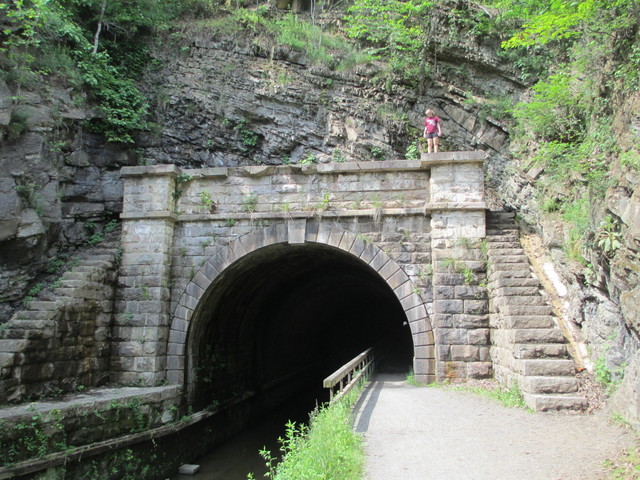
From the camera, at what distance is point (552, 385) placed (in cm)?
655

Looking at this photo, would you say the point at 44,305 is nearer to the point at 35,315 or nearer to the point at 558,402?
the point at 35,315

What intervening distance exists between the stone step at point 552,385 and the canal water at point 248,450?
10.5ft

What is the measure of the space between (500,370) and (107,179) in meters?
9.85

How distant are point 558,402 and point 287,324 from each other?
Result: 10.9 m

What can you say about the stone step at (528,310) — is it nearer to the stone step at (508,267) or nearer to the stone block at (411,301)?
the stone step at (508,267)

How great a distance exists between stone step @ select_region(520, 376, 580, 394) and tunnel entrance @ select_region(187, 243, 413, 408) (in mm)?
4545

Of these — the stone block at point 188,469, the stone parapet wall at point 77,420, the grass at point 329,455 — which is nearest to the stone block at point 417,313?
the grass at point 329,455

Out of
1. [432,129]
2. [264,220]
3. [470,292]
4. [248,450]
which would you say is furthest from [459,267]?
[248,450]

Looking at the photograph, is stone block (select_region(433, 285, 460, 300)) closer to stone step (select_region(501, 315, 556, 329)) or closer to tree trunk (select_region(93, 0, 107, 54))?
stone step (select_region(501, 315, 556, 329))

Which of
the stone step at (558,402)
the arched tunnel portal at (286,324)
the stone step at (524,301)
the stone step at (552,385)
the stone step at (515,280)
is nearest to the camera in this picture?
the stone step at (558,402)

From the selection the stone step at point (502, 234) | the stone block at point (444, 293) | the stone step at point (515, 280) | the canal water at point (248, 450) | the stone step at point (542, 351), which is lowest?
the canal water at point (248, 450)

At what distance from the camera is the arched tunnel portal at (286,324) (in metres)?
10.7

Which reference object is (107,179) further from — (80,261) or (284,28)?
(284,28)

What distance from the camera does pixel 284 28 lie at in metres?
15.4
